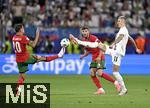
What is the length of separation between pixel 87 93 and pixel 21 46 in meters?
2.52

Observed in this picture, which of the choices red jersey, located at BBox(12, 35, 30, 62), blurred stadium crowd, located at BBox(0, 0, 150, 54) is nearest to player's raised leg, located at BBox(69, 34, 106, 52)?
red jersey, located at BBox(12, 35, 30, 62)

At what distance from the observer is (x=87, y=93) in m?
18.5

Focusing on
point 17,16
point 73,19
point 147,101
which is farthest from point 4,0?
point 147,101

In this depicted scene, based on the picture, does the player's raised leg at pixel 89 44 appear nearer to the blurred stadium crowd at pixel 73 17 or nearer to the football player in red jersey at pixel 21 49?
the football player in red jersey at pixel 21 49

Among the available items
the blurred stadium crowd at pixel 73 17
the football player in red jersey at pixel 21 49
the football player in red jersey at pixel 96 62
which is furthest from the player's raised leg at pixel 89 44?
the blurred stadium crowd at pixel 73 17

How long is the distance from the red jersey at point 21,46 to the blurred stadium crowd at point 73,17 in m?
12.0

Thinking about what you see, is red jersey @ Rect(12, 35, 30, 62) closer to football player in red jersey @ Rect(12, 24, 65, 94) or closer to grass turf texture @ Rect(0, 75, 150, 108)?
football player in red jersey @ Rect(12, 24, 65, 94)

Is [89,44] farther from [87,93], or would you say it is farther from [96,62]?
[87,93]

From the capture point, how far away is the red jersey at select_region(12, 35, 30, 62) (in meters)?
17.4

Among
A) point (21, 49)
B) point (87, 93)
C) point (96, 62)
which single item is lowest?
point (87, 93)

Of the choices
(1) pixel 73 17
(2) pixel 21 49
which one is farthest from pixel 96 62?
(1) pixel 73 17

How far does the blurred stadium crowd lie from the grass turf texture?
16.5 ft

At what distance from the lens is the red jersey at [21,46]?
17422 mm

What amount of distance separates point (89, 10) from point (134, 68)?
21.7 ft
